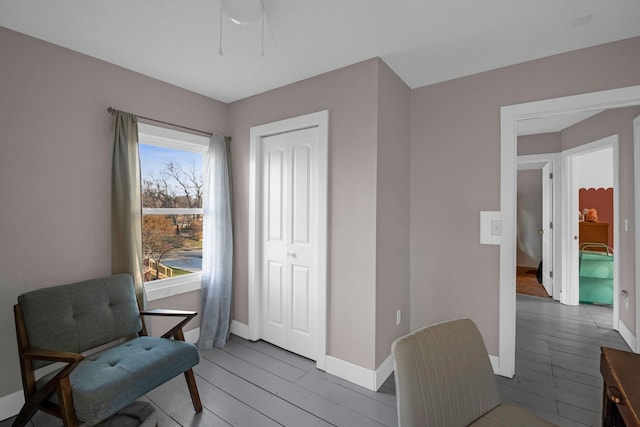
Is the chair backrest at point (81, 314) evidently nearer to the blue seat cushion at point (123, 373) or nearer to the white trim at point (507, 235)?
the blue seat cushion at point (123, 373)

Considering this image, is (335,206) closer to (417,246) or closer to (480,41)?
(417,246)

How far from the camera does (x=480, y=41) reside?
207cm

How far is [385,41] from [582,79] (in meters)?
1.49

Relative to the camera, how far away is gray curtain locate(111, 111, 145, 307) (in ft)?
7.82

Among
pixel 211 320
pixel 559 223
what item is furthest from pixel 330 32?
pixel 559 223

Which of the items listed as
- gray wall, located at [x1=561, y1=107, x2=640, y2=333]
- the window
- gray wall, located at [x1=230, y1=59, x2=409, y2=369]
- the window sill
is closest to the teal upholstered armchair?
the window sill

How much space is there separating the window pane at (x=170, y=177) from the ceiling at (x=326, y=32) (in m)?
0.76

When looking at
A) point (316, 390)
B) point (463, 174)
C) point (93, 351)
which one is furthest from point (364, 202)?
point (93, 351)

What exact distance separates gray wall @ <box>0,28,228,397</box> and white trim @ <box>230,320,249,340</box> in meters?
1.40

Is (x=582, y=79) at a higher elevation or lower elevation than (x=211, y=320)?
higher

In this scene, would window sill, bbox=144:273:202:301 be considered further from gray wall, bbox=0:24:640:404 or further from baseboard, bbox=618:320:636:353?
baseboard, bbox=618:320:636:353

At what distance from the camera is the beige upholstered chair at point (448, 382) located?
1.13 metres

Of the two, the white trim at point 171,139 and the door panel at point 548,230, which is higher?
the white trim at point 171,139

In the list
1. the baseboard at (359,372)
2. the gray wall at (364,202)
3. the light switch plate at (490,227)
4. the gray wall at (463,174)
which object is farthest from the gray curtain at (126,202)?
the light switch plate at (490,227)
